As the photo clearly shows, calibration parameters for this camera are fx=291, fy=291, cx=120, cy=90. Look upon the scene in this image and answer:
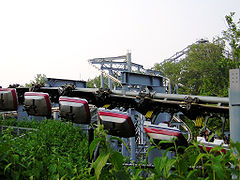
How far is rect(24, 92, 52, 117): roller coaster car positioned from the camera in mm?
5449

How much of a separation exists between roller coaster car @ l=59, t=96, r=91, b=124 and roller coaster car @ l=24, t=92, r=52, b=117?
1.69 ft

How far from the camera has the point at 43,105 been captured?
17.9ft

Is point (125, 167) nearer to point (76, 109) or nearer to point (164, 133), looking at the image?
point (164, 133)

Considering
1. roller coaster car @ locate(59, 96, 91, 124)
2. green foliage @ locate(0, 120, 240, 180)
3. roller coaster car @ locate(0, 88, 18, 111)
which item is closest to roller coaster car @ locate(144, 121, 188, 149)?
roller coaster car @ locate(59, 96, 91, 124)

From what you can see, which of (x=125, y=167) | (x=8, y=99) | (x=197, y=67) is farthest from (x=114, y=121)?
(x=197, y=67)

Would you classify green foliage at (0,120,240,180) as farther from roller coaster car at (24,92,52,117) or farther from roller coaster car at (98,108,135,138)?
roller coaster car at (24,92,52,117)

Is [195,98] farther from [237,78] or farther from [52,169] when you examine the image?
[52,169]

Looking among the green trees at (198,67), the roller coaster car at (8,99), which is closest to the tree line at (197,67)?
the green trees at (198,67)

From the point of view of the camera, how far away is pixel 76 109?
4.94m

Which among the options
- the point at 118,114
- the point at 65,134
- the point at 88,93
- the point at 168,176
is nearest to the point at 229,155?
the point at 168,176

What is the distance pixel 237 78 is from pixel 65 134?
16907 mm

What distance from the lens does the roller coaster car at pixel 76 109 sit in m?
4.92

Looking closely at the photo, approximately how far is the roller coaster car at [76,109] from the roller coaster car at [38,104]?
0.52m

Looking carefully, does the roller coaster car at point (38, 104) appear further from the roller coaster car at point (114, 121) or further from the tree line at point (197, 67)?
the tree line at point (197, 67)
